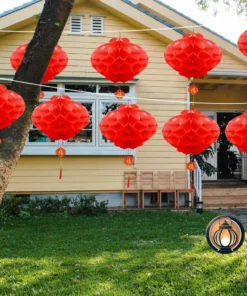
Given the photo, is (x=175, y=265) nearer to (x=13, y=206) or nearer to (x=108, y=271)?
(x=108, y=271)

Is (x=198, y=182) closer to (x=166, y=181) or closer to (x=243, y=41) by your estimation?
(x=166, y=181)

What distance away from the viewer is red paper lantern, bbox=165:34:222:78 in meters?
4.43

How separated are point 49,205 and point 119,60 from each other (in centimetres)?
709

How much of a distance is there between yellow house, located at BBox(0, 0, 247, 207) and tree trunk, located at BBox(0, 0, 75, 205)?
6939mm

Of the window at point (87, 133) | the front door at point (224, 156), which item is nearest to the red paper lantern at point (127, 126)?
the window at point (87, 133)

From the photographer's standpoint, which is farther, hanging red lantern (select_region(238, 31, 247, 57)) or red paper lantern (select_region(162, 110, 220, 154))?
hanging red lantern (select_region(238, 31, 247, 57))

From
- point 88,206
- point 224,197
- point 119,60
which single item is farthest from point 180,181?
point 119,60

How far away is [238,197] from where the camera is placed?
40.1ft

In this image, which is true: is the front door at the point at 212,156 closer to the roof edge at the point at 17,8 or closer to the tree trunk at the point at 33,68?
the roof edge at the point at 17,8

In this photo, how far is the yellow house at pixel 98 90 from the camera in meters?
11.2

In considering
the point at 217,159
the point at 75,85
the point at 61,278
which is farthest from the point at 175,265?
the point at 217,159

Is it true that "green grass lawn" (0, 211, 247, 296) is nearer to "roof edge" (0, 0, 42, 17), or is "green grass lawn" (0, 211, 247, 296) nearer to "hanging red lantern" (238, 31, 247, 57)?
"hanging red lantern" (238, 31, 247, 57)

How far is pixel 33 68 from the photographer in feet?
13.8

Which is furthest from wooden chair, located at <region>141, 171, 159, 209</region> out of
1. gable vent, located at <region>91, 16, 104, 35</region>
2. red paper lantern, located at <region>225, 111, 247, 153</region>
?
red paper lantern, located at <region>225, 111, 247, 153</region>
